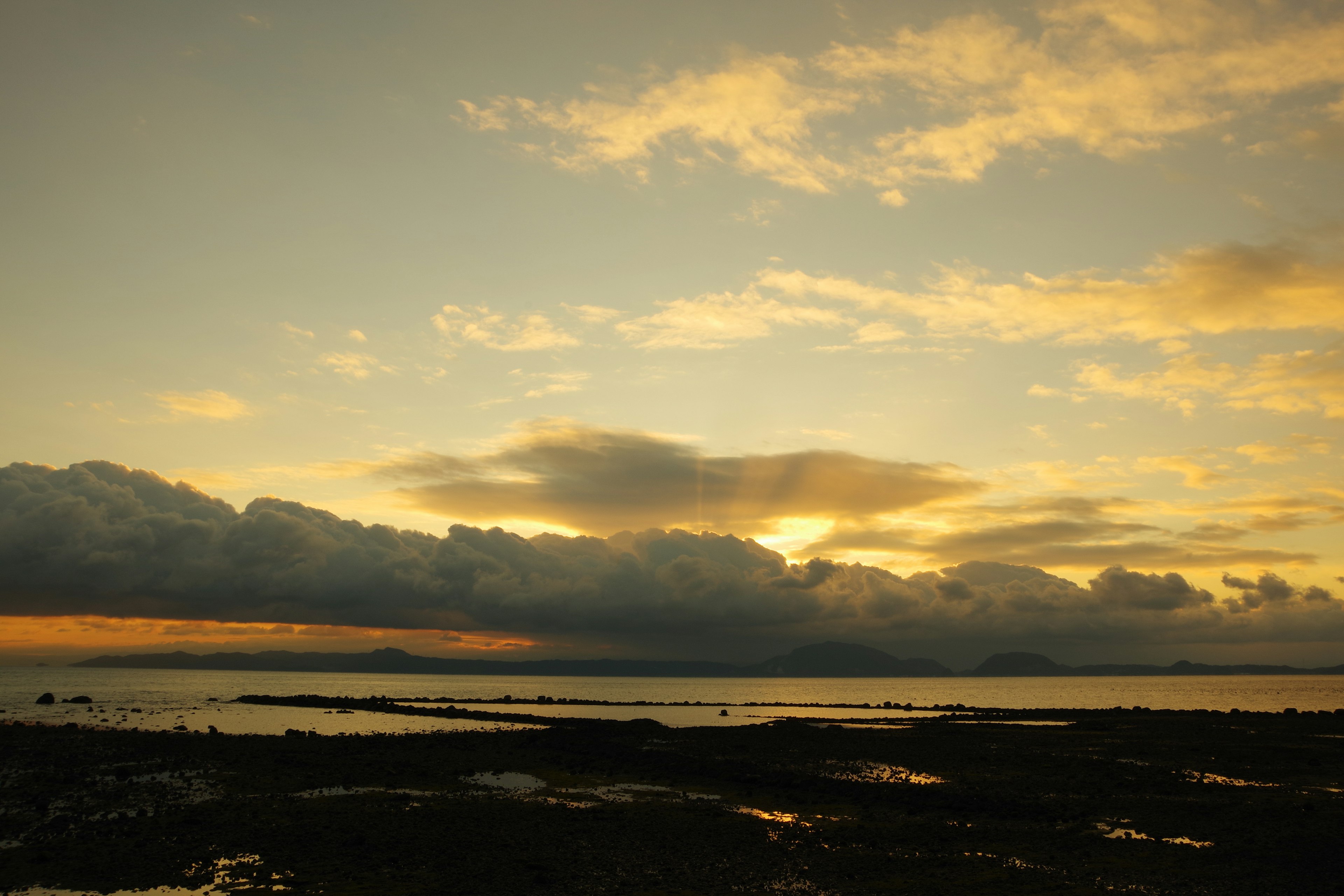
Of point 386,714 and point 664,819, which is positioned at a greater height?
point 664,819

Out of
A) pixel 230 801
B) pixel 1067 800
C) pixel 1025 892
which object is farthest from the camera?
pixel 1067 800

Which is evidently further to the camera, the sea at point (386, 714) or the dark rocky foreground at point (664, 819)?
the sea at point (386, 714)

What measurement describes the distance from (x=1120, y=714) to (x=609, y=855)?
96.6 metres

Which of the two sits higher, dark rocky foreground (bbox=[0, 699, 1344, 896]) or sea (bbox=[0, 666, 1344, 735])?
dark rocky foreground (bbox=[0, 699, 1344, 896])

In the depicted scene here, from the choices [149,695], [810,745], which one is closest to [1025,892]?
[810,745]

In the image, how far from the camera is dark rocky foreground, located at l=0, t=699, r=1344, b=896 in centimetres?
2059

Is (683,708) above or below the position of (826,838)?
below

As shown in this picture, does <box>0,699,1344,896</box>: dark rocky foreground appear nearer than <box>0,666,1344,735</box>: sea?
Yes

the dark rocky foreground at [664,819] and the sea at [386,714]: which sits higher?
the dark rocky foreground at [664,819]

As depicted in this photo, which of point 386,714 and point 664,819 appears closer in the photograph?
point 664,819

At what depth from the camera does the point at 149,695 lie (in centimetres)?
13162

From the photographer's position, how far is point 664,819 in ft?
93.8

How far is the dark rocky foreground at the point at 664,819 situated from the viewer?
20594 mm

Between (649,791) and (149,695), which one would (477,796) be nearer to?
(649,791)
